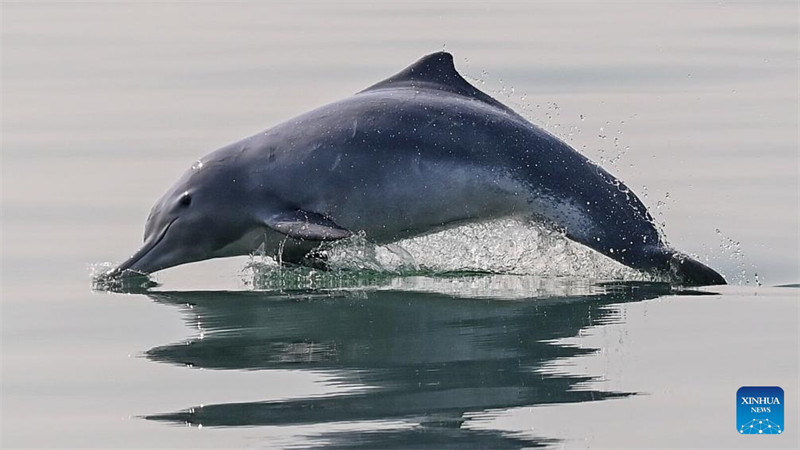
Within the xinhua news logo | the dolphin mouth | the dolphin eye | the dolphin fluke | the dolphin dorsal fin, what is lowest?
the xinhua news logo

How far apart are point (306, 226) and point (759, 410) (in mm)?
5571

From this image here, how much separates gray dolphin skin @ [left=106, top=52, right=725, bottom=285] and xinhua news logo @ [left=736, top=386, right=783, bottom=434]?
4150mm

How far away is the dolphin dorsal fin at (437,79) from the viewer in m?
18.0

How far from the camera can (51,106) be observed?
25.6 m

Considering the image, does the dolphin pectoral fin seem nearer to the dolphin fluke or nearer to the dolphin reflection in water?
the dolphin reflection in water

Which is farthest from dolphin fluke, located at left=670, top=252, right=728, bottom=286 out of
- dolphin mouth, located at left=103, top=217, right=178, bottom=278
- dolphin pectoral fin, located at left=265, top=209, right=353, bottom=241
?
dolphin mouth, located at left=103, top=217, right=178, bottom=278

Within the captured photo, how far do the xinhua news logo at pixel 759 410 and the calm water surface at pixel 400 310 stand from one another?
8 centimetres

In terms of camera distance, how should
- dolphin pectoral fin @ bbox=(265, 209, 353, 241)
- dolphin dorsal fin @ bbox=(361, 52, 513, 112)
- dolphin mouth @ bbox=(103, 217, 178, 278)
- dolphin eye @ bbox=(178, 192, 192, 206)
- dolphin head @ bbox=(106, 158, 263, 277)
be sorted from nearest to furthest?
dolphin pectoral fin @ bbox=(265, 209, 353, 241) < dolphin mouth @ bbox=(103, 217, 178, 278) < dolphin head @ bbox=(106, 158, 263, 277) < dolphin eye @ bbox=(178, 192, 192, 206) < dolphin dorsal fin @ bbox=(361, 52, 513, 112)

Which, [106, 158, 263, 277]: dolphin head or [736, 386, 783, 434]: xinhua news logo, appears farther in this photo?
[106, 158, 263, 277]: dolphin head

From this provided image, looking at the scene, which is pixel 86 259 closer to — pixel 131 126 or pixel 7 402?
pixel 7 402

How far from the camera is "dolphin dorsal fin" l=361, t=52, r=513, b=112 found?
18.0 meters

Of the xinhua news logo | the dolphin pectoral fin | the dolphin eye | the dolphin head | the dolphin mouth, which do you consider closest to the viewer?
the xinhua news logo

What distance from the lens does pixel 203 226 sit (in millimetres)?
17156

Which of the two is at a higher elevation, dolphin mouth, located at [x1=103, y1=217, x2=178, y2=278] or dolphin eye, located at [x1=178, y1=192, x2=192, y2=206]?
dolphin eye, located at [x1=178, y1=192, x2=192, y2=206]
